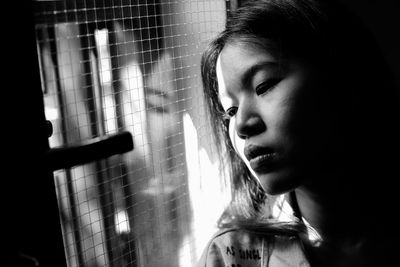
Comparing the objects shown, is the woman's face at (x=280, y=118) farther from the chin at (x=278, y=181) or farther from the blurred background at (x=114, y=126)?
the blurred background at (x=114, y=126)

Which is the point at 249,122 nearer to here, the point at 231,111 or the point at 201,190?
the point at 231,111

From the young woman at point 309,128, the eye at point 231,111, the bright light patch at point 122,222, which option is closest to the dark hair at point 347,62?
the young woman at point 309,128

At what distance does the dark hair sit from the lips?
0.15 metres

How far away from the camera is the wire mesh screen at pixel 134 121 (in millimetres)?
750

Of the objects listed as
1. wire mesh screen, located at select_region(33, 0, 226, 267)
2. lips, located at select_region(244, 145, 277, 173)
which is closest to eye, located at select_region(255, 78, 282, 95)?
lips, located at select_region(244, 145, 277, 173)

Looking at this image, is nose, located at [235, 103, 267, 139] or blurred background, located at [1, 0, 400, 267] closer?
blurred background, located at [1, 0, 400, 267]

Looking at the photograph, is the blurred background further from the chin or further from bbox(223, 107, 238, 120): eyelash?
the chin

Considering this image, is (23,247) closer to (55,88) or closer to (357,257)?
(55,88)

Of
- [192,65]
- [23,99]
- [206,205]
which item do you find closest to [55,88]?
[23,99]

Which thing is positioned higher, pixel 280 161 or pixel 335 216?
pixel 280 161

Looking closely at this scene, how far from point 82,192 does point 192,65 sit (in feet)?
1.22

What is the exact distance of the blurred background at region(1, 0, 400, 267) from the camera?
544mm

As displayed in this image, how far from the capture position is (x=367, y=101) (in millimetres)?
871

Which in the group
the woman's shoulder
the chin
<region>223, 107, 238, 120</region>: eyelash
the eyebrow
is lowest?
the woman's shoulder
